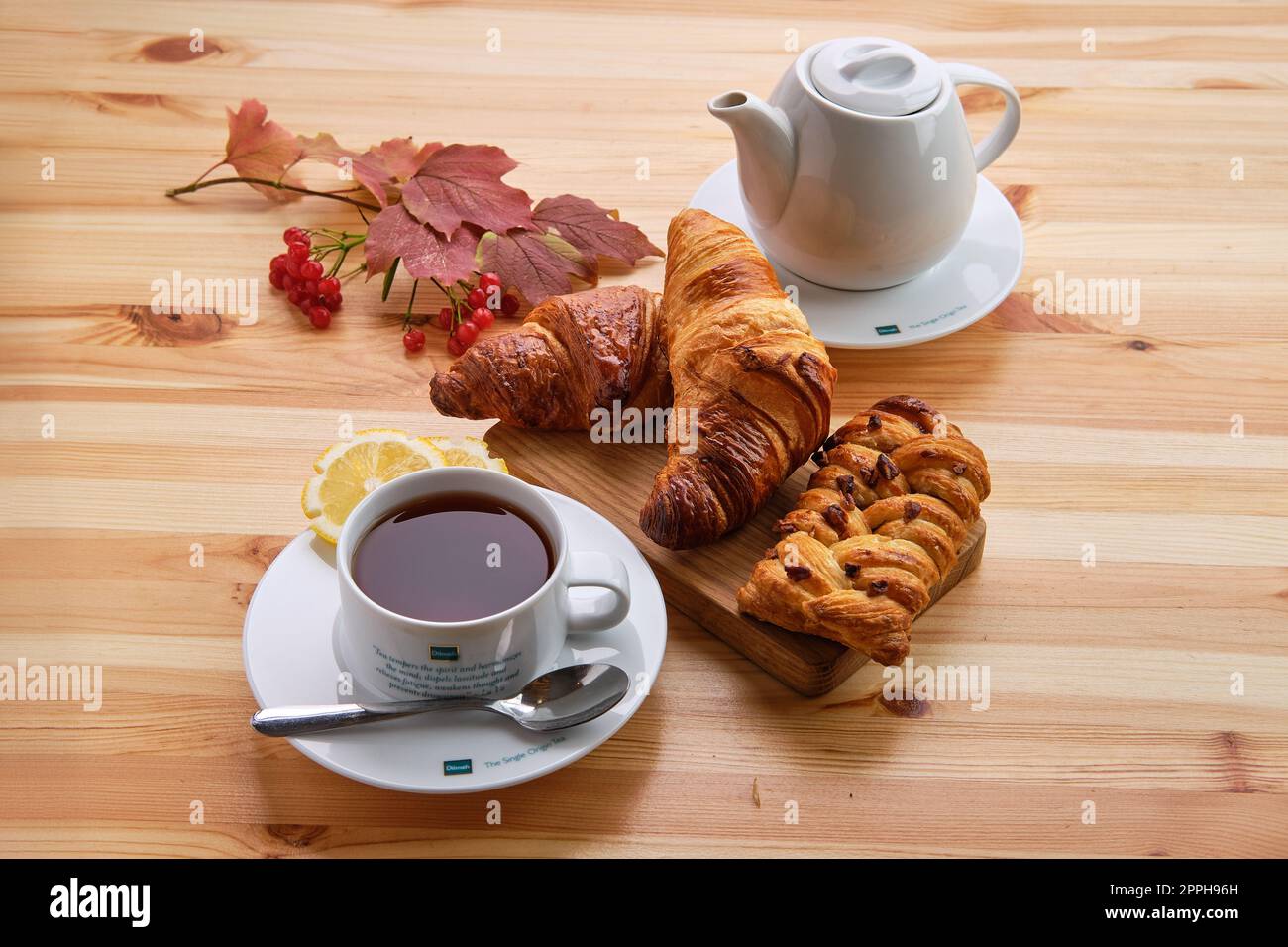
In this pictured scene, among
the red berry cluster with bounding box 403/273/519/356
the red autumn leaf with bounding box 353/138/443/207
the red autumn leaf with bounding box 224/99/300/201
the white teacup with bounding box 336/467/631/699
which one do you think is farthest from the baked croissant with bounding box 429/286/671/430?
the red autumn leaf with bounding box 224/99/300/201

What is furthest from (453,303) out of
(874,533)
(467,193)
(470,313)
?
(874,533)

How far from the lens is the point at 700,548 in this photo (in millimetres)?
1254

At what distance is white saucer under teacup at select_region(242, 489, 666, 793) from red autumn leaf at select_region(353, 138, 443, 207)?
26.4 inches

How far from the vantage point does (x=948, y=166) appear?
144cm

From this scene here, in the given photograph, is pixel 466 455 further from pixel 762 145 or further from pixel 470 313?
pixel 762 145

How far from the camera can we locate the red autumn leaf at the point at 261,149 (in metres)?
1.73

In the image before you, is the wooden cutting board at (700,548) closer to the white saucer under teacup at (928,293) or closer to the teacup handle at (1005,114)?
the white saucer under teacup at (928,293)

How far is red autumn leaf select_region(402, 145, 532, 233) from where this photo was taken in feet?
5.24

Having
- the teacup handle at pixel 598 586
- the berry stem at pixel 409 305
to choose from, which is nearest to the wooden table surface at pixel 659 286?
the berry stem at pixel 409 305

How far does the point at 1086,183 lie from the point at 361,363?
43.1 inches

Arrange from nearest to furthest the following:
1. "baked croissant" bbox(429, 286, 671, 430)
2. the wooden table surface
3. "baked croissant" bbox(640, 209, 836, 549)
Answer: the wooden table surface < "baked croissant" bbox(640, 209, 836, 549) < "baked croissant" bbox(429, 286, 671, 430)

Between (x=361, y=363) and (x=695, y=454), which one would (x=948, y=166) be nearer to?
(x=695, y=454)

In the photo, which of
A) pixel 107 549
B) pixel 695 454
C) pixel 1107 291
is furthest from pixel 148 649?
pixel 1107 291

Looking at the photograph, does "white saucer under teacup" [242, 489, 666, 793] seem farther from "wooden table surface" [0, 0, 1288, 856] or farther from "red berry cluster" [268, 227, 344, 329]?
"red berry cluster" [268, 227, 344, 329]
